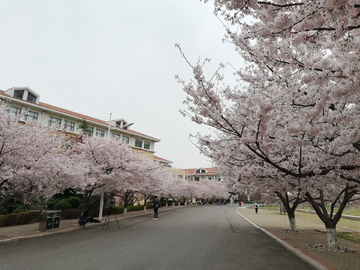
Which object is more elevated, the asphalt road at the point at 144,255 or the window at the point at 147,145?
the window at the point at 147,145

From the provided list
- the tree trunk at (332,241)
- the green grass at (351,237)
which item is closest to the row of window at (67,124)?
the green grass at (351,237)

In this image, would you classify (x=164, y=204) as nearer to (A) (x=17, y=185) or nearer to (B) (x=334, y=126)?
(A) (x=17, y=185)

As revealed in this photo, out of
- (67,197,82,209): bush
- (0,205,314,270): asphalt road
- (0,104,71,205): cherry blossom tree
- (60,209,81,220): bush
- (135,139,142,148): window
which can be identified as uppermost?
(135,139,142,148): window

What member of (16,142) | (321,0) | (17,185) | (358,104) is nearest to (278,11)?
(321,0)

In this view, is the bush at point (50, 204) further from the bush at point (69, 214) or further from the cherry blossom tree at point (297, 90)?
the cherry blossom tree at point (297, 90)

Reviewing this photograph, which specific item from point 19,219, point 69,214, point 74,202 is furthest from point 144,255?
point 74,202

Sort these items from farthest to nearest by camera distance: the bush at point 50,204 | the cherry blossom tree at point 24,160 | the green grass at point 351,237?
the bush at point 50,204 < the green grass at point 351,237 < the cherry blossom tree at point 24,160

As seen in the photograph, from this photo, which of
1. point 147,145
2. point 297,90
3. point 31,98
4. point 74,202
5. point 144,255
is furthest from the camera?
point 147,145

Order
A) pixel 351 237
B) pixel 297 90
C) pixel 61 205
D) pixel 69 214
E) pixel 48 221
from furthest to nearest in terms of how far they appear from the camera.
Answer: pixel 61 205
pixel 69 214
pixel 351 237
pixel 48 221
pixel 297 90

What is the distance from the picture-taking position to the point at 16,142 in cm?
1010

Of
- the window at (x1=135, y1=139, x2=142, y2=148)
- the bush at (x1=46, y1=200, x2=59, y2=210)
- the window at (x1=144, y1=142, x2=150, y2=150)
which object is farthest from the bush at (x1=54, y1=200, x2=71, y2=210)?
the window at (x1=144, y1=142, x2=150, y2=150)

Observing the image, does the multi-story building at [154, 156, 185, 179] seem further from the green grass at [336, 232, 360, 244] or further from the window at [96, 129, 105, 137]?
the green grass at [336, 232, 360, 244]

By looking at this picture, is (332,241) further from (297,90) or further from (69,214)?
(69,214)

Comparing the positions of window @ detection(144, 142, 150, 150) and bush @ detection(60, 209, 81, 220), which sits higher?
window @ detection(144, 142, 150, 150)
